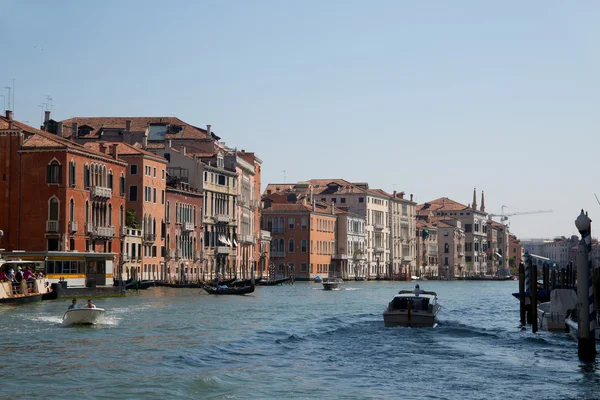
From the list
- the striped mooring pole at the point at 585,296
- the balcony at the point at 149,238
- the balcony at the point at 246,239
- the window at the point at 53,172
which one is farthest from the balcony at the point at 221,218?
the striped mooring pole at the point at 585,296

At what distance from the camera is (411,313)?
90.8 feet

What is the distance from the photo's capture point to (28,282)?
120 feet

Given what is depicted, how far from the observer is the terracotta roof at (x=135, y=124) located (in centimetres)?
6353

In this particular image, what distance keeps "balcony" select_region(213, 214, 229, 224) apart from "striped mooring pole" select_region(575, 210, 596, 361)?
49.2m

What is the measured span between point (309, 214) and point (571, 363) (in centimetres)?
6564

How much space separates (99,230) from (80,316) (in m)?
22.7

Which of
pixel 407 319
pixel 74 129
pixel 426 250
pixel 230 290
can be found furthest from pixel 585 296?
pixel 426 250

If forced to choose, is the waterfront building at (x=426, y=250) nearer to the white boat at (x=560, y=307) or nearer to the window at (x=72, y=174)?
the window at (x=72, y=174)

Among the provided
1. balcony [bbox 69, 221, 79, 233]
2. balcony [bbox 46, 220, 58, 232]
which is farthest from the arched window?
balcony [bbox 69, 221, 79, 233]

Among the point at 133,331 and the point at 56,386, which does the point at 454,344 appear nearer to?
the point at 133,331

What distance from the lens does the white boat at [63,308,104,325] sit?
26094 mm

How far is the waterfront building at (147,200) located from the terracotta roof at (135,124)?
22.0 ft

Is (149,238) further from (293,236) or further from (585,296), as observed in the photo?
(585,296)

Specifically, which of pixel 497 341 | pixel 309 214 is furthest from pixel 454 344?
pixel 309 214
